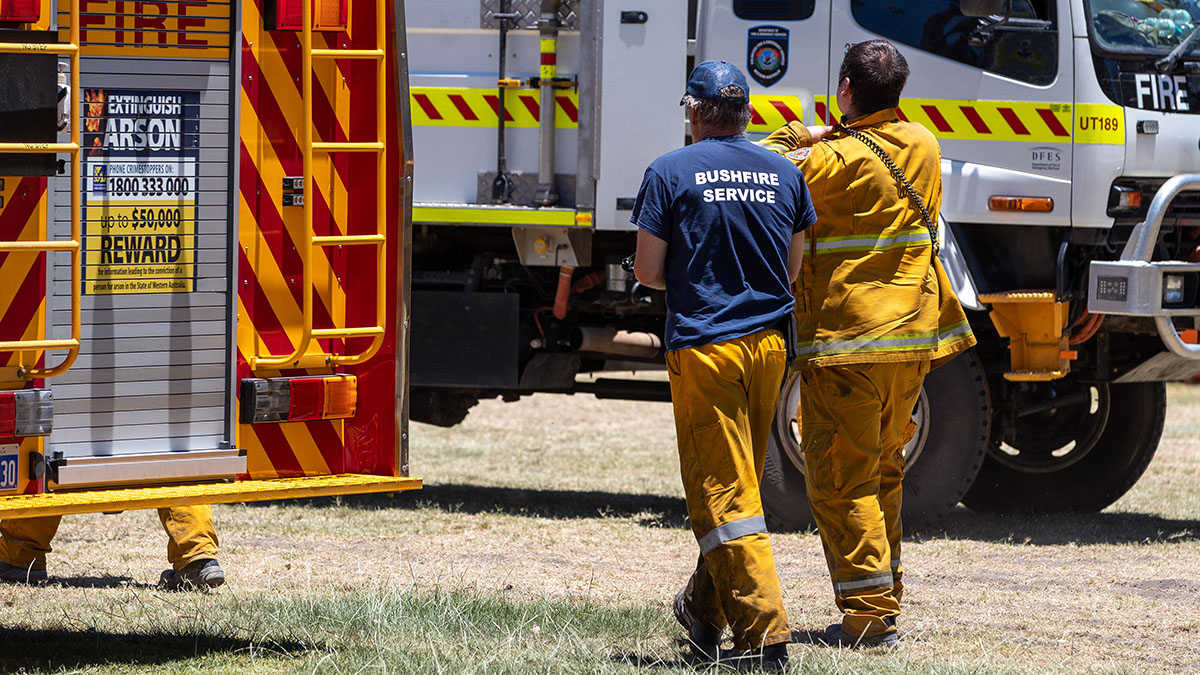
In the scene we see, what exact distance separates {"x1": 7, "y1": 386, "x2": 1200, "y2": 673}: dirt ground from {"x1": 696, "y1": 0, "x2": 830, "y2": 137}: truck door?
199 cm

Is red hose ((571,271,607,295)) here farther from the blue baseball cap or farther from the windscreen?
the blue baseball cap

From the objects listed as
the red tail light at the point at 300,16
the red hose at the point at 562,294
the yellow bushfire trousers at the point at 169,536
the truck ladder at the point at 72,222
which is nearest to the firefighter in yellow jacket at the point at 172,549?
the yellow bushfire trousers at the point at 169,536

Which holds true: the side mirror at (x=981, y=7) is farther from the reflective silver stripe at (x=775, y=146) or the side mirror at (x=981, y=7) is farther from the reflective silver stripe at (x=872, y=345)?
the reflective silver stripe at (x=872, y=345)

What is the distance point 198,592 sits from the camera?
5684 millimetres

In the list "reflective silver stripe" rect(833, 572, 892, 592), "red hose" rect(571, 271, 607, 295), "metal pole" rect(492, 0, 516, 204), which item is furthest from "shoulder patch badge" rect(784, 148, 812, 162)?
"red hose" rect(571, 271, 607, 295)

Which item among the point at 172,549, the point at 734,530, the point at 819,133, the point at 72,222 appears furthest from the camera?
the point at 172,549

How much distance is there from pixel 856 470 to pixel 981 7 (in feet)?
8.68

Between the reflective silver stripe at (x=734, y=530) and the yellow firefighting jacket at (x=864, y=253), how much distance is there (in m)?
0.71

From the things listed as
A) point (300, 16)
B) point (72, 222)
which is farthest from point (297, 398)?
point (300, 16)

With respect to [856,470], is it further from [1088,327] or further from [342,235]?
[1088,327]

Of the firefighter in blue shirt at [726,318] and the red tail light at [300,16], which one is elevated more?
the red tail light at [300,16]

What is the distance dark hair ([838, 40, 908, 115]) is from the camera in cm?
507

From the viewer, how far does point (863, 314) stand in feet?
16.4

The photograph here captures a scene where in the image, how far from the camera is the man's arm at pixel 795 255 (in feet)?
15.7
